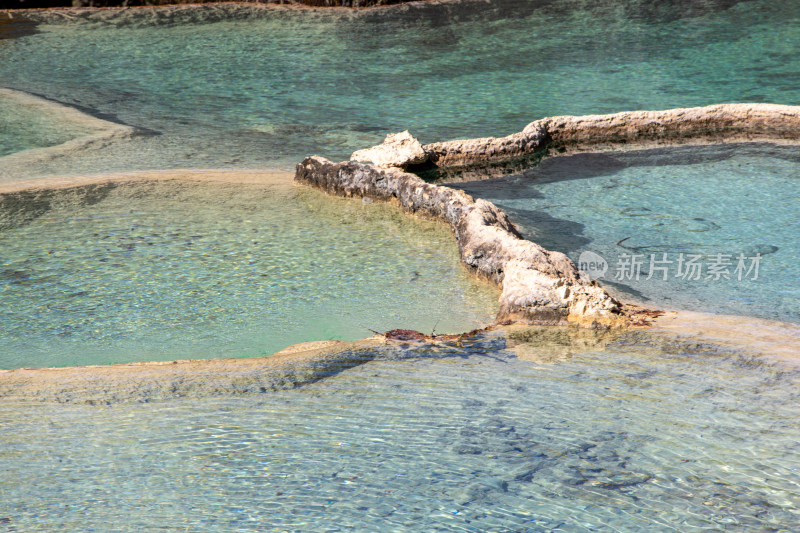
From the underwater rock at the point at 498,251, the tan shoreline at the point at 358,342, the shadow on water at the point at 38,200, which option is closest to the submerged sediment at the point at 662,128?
the tan shoreline at the point at 358,342

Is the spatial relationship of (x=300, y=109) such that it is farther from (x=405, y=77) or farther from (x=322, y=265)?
(x=322, y=265)

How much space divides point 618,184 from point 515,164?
968mm

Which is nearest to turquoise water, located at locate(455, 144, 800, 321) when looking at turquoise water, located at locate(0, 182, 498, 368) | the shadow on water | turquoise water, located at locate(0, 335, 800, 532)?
turquoise water, located at locate(0, 182, 498, 368)

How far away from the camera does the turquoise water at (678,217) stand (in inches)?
164

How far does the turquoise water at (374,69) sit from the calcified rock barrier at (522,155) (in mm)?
804

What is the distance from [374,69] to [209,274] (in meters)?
Answer: 6.23

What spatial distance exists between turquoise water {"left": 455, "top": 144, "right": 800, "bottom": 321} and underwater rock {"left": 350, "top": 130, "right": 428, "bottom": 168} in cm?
45

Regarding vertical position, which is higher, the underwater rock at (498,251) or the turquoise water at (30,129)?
the turquoise water at (30,129)

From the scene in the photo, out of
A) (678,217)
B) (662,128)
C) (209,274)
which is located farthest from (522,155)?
(209,274)

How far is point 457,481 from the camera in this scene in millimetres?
2514

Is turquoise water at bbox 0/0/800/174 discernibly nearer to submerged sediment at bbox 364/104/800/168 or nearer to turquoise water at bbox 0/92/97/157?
turquoise water at bbox 0/92/97/157

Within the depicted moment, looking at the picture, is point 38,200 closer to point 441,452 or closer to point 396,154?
point 396,154

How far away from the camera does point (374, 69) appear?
1012cm

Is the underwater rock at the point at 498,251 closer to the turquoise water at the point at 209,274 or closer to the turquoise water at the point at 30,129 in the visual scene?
the turquoise water at the point at 209,274
